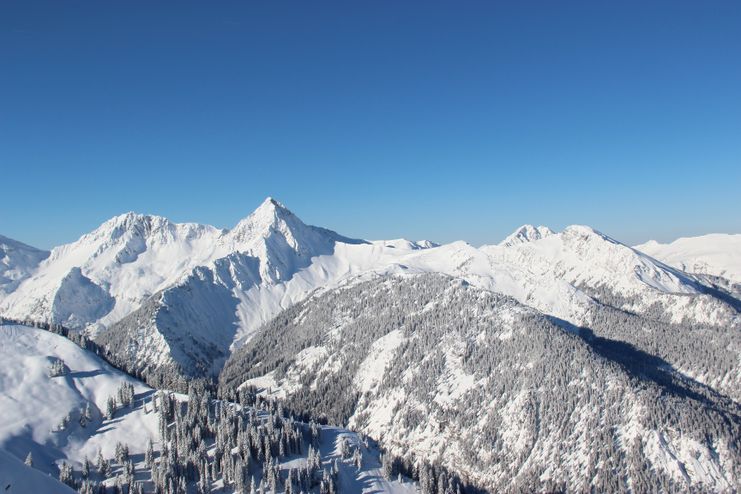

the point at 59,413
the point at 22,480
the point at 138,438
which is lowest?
the point at 138,438

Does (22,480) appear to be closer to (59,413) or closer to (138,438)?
(138,438)

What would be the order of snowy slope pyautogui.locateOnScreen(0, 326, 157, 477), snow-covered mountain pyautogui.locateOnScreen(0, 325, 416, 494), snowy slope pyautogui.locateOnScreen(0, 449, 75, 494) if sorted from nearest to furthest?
snowy slope pyautogui.locateOnScreen(0, 449, 75, 494) → snow-covered mountain pyautogui.locateOnScreen(0, 325, 416, 494) → snowy slope pyautogui.locateOnScreen(0, 326, 157, 477)

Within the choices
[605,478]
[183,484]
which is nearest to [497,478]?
[605,478]

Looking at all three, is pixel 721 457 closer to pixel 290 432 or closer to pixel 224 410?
pixel 290 432

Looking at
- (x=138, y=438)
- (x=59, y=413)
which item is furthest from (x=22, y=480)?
(x=59, y=413)

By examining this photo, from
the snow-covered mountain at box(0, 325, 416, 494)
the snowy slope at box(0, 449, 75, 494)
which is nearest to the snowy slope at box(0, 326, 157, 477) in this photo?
the snow-covered mountain at box(0, 325, 416, 494)

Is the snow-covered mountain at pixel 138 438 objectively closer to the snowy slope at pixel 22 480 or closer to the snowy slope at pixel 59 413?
the snowy slope at pixel 59 413

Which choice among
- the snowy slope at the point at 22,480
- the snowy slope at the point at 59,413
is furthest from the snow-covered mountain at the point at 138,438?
the snowy slope at the point at 22,480

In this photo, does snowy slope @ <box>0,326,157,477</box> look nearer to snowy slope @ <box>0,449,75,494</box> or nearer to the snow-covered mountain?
the snow-covered mountain
